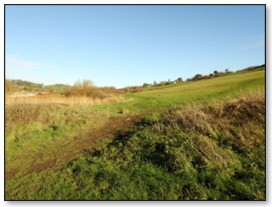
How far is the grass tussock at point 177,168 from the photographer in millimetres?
4773

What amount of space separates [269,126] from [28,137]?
11.6m

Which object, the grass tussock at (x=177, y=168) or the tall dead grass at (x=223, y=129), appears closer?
the grass tussock at (x=177, y=168)

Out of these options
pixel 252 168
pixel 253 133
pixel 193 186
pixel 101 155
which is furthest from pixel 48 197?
pixel 253 133

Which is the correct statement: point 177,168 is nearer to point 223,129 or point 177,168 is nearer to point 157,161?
point 157,161

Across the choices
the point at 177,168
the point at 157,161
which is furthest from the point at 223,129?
the point at 157,161

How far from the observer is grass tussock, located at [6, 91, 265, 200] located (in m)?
4.77

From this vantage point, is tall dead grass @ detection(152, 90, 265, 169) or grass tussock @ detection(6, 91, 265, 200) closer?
grass tussock @ detection(6, 91, 265, 200)

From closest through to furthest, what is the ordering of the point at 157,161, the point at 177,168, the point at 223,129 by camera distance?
the point at 177,168 < the point at 157,161 < the point at 223,129

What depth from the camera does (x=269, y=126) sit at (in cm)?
562

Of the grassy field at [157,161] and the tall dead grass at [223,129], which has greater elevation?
the tall dead grass at [223,129]

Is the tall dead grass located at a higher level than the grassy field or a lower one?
higher

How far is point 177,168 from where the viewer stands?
5688 millimetres

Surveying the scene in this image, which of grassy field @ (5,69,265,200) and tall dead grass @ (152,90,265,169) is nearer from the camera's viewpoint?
grassy field @ (5,69,265,200)

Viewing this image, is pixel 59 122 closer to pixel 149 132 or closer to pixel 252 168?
pixel 149 132
